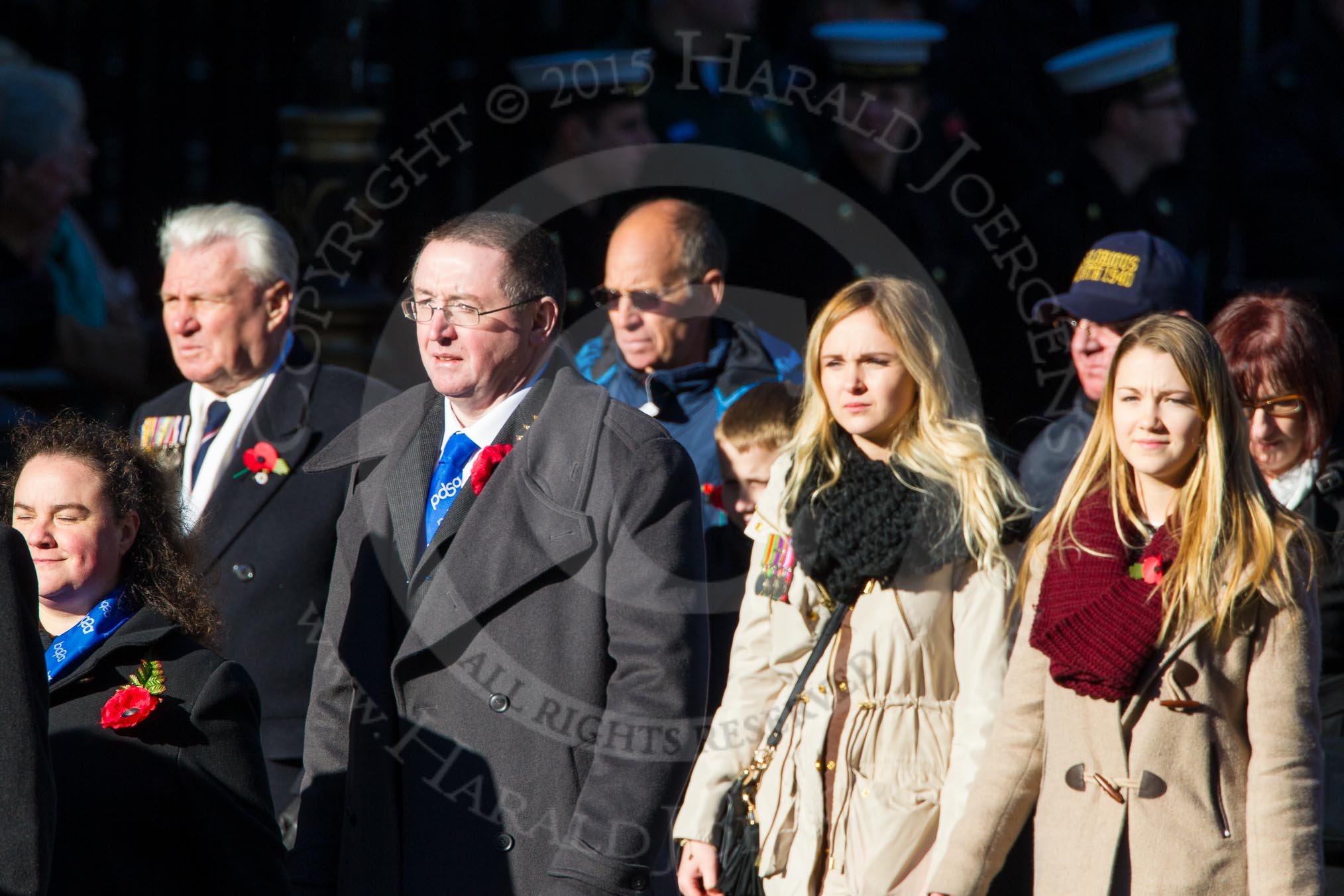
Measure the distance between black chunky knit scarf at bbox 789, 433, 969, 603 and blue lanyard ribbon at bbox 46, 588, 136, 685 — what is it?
132 cm

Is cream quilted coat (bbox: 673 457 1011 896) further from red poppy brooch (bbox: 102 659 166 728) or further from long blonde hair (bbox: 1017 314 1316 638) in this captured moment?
red poppy brooch (bbox: 102 659 166 728)

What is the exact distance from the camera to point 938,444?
10.9 feet

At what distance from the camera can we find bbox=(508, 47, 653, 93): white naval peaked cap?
5.75 meters

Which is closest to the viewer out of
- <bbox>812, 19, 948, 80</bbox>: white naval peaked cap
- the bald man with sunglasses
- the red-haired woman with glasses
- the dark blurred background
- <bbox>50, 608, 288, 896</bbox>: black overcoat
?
<bbox>50, 608, 288, 896</bbox>: black overcoat

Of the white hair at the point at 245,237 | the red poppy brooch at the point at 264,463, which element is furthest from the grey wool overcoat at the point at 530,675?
the white hair at the point at 245,237

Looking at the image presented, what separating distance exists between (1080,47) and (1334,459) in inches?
116

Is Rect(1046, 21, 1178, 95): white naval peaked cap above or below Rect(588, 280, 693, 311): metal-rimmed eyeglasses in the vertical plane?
above

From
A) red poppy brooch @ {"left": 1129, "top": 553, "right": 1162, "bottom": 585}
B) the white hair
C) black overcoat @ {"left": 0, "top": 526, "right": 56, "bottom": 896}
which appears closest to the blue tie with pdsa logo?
black overcoat @ {"left": 0, "top": 526, "right": 56, "bottom": 896}

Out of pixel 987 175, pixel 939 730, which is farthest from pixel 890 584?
pixel 987 175

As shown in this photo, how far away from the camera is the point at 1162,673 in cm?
288

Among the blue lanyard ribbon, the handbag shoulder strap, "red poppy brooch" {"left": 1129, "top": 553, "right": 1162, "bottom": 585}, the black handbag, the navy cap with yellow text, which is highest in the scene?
the navy cap with yellow text

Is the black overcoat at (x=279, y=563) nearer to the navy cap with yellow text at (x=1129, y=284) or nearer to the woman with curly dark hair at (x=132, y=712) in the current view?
the woman with curly dark hair at (x=132, y=712)

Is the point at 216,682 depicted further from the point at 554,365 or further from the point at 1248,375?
the point at 1248,375

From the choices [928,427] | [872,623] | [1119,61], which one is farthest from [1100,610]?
[1119,61]
